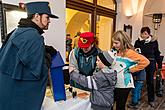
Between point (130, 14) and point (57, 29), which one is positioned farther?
point (130, 14)

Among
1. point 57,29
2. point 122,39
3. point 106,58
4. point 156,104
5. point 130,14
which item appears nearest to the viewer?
point 106,58

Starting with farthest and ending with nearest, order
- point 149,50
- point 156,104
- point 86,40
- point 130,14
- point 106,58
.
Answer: point 130,14 < point 156,104 < point 149,50 < point 86,40 < point 106,58

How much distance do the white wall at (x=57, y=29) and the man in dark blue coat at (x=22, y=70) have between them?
117cm

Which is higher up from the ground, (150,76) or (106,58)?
(106,58)

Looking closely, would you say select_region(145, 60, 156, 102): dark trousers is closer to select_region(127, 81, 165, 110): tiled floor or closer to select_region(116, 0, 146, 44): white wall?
select_region(127, 81, 165, 110): tiled floor

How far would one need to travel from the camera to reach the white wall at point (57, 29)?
231cm

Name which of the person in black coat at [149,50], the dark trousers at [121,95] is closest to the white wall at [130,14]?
the person in black coat at [149,50]

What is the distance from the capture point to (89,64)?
5.55 ft

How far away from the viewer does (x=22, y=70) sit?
108 centimetres

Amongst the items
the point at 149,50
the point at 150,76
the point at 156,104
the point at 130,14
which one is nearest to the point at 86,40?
the point at 149,50

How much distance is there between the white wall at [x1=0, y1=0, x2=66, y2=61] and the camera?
7.58ft

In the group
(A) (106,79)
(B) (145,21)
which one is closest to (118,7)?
(B) (145,21)

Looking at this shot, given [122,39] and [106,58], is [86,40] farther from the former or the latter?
[122,39]

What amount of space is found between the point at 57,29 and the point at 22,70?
55.7 inches
